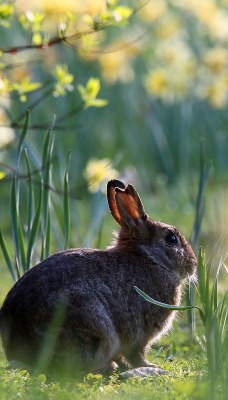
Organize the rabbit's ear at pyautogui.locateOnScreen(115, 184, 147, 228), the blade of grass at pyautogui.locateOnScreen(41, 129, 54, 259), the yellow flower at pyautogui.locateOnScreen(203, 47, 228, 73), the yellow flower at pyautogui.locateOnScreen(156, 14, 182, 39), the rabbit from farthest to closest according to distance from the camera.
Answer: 1. the yellow flower at pyautogui.locateOnScreen(156, 14, 182, 39)
2. the yellow flower at pyautogui.locateOnScreen(203, 47, 228, 73)
3. the blade of grass at pyautogui.locateOnScreen(41, 129, 54, 259)
4. the rabbit's ear at pyautogui.locateOnScreen(115, 184, 147, 228)
5. the rabbit

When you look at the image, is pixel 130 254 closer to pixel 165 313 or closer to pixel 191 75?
pixel 165 313

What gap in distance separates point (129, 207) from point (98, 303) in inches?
31.3

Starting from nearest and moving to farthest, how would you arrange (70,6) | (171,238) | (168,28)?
(171,238)
(70,6)
(168,28)

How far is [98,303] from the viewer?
466cm

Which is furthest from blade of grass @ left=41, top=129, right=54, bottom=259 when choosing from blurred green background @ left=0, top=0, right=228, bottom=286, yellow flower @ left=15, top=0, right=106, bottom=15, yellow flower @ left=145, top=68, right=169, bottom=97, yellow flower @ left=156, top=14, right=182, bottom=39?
yellow flower @ left=156, top=14, right=182, bottom=39

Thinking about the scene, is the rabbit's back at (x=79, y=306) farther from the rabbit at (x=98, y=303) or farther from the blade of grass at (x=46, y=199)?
the blade of grass at (x=46, y=199)

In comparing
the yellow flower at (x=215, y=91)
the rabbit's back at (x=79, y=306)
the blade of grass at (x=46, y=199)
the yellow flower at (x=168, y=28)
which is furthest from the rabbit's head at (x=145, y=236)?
the yellow flower at (x=168, y=28)

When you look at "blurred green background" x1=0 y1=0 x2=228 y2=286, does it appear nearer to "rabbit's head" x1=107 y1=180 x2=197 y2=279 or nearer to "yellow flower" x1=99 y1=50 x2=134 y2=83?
"yellow flower" x1=99 y1=50 x2=134 y2=83

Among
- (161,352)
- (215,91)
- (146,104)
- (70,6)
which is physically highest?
(146,104)

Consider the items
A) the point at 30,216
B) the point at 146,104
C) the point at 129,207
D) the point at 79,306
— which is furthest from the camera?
the point at 146,104

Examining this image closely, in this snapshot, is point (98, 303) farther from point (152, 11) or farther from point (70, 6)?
point (152, 11)

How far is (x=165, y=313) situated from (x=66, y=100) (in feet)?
17.5

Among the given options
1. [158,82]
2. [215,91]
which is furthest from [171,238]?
[215,91]

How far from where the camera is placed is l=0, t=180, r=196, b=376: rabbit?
14.9 feet
